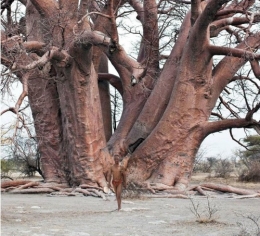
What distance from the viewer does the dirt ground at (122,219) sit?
645 centimetres

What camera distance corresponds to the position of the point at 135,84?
Result: 42.6 feet

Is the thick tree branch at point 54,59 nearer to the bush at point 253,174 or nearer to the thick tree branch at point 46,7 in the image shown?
the thick tree branch at point 46,7

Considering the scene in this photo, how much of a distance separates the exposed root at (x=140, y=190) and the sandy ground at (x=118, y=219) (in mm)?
1291

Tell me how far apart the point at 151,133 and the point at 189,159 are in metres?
1.08

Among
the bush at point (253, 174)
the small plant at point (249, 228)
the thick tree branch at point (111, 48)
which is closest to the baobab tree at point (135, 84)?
the thick tree branch at point (111, 48)

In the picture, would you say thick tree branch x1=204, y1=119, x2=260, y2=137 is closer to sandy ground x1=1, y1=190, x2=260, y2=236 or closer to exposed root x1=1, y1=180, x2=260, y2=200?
exposed root x1=1, y1=180, x2=260, y2=200

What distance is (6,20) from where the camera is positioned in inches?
506

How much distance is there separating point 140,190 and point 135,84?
2.40 meters

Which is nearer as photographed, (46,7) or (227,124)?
(46,7)

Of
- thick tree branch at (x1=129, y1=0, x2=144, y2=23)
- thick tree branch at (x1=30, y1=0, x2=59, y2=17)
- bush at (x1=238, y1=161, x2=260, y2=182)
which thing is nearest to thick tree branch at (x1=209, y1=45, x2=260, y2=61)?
thick tree branch at (x1=129, y1=0, x2=144, y2=23)

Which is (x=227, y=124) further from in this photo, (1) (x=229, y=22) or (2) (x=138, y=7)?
(2) (x=138, y=7)

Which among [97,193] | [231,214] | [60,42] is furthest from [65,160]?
[231,214]

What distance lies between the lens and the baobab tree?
12.2 m

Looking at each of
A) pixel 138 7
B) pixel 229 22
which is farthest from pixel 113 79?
pixel 229 22
